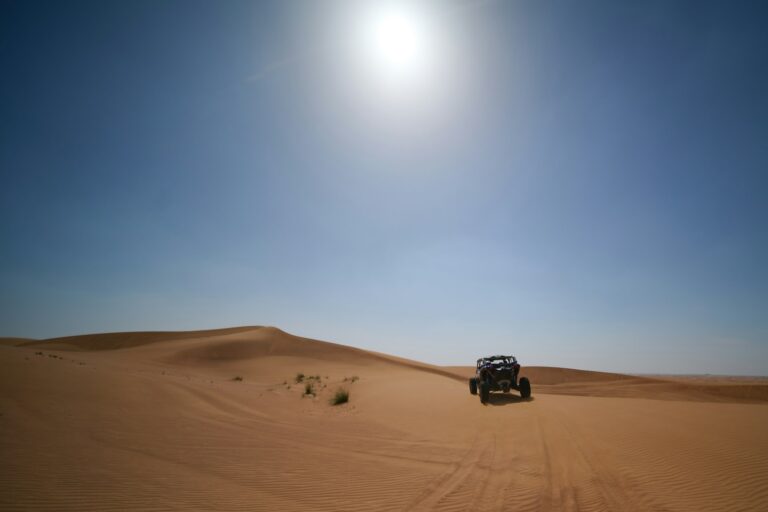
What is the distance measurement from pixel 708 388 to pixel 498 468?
124 ft

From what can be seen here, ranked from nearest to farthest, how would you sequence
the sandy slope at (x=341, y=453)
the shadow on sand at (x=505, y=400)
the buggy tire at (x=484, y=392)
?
the sandy slope at (x=341, y=453), the buggy tire at (x=484, y=392), the shadow on sand at (x=505, y=400)

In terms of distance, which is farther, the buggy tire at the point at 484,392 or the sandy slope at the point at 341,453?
the buggy tire at the point at 484,392

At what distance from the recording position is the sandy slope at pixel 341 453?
5062 millimetres

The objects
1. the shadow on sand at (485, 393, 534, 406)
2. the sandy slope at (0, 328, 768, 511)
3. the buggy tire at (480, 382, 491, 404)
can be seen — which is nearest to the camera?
the sandy slope at (0, 328, 768, 511)

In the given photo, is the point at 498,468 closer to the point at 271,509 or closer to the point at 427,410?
the point at 271,509

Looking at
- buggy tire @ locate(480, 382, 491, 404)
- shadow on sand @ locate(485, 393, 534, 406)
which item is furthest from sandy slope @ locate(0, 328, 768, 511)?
shadow on sand @ locate(485, 393, 534, 406)

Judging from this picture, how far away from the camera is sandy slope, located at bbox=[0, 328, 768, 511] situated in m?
5.06

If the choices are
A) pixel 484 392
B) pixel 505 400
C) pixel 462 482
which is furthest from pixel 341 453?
pixel 505 400

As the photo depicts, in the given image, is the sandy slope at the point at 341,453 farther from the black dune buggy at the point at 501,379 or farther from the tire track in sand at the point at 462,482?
the black dune buggy at the point at 501,379

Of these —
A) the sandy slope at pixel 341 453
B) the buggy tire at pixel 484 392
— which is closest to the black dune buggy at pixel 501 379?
the buggy tire at pixel 484 392

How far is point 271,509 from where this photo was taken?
4.69 m

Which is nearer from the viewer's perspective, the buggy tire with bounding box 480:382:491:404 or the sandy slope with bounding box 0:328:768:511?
A: the sandy slope with bounding box 0:328:768:511

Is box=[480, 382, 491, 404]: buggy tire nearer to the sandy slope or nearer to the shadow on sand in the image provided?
the shadow on sand

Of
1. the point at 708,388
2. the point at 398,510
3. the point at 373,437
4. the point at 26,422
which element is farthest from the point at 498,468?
the point at 708,388
